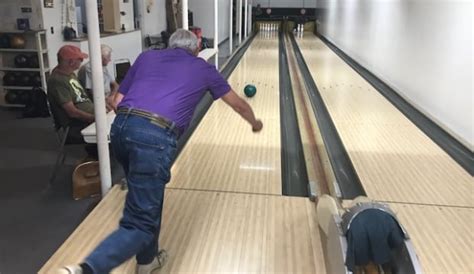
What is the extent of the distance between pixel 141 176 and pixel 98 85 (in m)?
0.94

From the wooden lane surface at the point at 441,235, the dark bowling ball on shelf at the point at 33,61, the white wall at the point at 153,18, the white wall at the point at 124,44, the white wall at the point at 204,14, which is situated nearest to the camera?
the wooden lane surface at the point at 441,235

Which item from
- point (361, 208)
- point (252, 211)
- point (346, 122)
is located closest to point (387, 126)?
point (346, 122)

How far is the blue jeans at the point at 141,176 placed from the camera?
165cm

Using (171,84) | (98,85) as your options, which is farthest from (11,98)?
(171,84)

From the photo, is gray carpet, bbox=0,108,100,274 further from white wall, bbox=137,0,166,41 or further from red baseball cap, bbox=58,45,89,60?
white wall, bbox=137,0,166,41

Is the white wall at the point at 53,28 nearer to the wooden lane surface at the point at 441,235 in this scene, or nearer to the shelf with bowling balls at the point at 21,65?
the shelf with bowling balls at the point at 21,65

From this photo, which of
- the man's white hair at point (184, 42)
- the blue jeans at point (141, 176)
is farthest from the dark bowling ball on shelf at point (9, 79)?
the blue jeans at point (141, 176)

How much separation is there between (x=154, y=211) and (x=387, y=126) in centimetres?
308

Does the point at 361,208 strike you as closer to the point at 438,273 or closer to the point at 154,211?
the point at 438,273

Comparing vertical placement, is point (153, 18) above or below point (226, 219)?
above

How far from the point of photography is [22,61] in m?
5.46

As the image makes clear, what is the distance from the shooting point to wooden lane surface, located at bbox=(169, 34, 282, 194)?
113 inches

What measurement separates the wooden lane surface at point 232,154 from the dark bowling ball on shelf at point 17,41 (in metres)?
2.62

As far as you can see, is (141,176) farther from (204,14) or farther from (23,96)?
(204,14)
